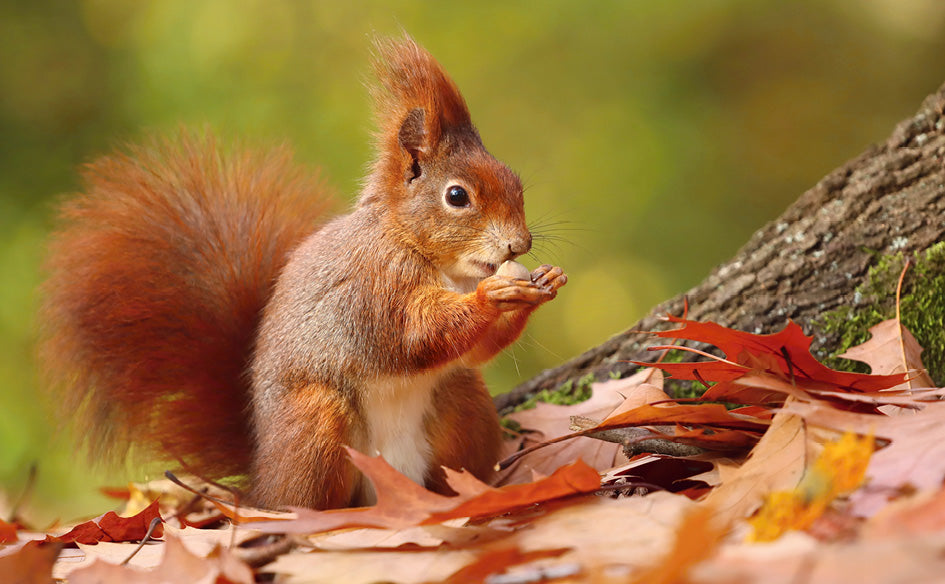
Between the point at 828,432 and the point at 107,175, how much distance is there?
1285 mm

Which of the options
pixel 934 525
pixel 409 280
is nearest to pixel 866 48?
pixel 409 280

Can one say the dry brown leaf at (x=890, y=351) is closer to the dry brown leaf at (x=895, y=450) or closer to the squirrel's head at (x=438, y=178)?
the dry brown leaf at (x=895, y=450)

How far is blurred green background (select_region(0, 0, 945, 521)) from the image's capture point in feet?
9.28

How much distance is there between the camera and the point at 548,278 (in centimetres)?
115

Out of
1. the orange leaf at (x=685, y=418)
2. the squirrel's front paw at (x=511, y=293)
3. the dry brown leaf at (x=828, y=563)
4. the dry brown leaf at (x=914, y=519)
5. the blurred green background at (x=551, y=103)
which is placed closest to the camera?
the dry brown leaf at (x=828, y=563)

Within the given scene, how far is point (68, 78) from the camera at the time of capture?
9.75 feet

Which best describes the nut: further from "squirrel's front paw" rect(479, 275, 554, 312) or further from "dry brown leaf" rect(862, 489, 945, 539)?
"dry brown leaf" rect(862, 489, 945, 539)

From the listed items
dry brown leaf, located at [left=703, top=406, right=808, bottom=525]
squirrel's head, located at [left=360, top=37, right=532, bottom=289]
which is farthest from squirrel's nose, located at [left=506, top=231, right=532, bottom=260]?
dry brown leaf, located at [left=703, top=406, right=808, bottom=525]

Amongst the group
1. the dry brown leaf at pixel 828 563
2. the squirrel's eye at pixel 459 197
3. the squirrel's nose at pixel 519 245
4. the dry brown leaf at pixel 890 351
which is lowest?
the dry brown leaf at pixel 828 563

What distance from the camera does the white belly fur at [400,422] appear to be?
1238 millimetres

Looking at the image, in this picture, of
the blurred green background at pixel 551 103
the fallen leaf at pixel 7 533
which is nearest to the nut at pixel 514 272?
the fallen leaf at pixel 7 533

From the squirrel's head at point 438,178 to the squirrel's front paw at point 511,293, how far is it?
70mm

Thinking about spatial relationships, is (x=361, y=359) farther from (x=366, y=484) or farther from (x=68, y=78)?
(x=68, y=78)

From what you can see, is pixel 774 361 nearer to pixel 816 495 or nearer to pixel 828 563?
pixel 816 495
